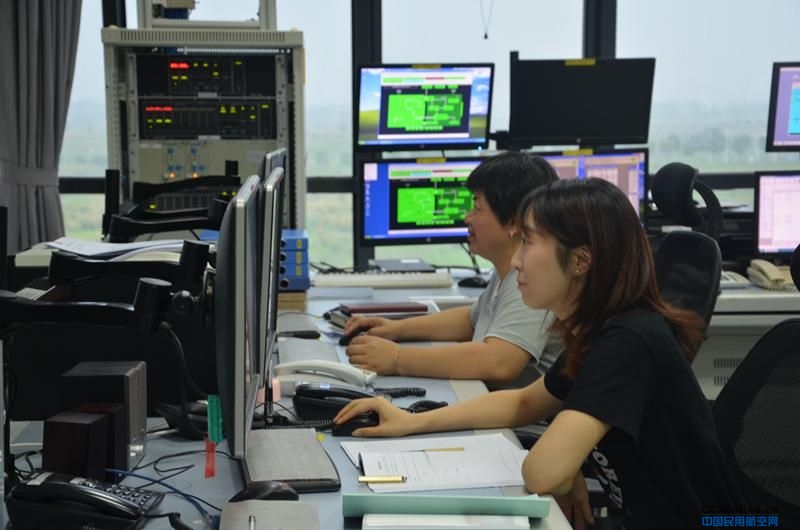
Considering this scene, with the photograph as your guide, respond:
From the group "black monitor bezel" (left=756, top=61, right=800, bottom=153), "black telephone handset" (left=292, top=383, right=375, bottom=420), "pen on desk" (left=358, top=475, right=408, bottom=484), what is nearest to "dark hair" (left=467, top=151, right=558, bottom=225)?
"black telephone handset" (left=292, top=383, right=375, bottom=420)

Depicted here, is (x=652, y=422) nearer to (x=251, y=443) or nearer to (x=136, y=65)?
(x=251, y=443)

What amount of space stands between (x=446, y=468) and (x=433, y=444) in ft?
0.46

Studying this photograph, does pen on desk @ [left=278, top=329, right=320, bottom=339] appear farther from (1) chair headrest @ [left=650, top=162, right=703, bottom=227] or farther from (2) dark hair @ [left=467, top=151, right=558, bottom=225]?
(1) chair headrest @ [left=650, top=162, right=703, bottom=227]

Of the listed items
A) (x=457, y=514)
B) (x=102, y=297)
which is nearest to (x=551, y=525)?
(x=457, y=514)

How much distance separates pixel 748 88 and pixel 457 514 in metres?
Result: 3.76

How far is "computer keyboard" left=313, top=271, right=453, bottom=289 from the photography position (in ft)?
11.2

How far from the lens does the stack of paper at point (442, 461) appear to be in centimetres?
147

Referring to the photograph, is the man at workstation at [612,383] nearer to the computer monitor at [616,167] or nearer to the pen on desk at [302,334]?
the pen on desk at [302,334]

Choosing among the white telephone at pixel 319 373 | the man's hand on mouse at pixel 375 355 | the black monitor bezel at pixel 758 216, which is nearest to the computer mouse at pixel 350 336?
the man's hand on mouse at pixel 375 355

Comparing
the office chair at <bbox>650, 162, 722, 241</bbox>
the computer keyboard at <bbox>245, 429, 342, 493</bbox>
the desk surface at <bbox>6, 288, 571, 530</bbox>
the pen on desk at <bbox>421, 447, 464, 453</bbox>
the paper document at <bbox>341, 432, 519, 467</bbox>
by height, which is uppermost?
the office chair at <bbox>650, 162, 722, 241</bbox>

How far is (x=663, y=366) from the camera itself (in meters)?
1.53

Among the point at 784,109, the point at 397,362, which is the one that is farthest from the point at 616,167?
the point at 397,362

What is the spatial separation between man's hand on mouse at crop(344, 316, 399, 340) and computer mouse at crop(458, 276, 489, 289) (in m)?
0.96

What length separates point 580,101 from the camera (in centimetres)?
362
